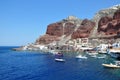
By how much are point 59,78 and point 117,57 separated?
53.8m

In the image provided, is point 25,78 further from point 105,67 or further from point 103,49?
point 103,49

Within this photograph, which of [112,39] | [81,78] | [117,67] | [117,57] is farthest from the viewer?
Result: [112,39]

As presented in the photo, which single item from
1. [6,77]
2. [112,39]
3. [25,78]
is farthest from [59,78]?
[112,39]

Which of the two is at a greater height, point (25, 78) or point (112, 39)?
point (112, 39)

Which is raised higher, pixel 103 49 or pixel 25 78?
pixel 103 49

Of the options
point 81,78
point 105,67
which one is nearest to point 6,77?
point 81,78

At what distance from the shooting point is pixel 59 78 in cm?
6675

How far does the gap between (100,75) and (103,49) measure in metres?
105

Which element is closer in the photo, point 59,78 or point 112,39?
point 59,78

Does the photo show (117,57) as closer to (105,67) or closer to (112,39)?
(105,67)

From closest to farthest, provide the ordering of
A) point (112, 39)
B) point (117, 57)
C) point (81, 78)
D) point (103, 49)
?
point (81, 78)
point (117, 57)
point (103, 49)
point (112, 39)

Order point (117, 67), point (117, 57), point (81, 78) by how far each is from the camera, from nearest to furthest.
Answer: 1. point (81, 78)
2. point (117, 67)
3. point (117, 57)

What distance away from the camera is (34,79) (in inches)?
2618

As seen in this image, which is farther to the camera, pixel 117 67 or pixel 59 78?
pixel 117 67
